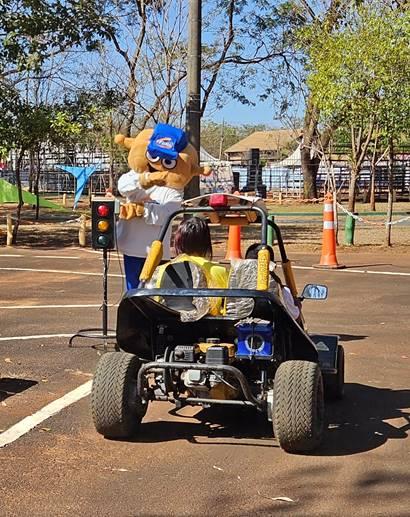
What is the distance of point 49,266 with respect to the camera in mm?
15141

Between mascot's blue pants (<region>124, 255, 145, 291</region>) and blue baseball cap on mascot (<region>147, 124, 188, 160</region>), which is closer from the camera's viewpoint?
mascot's blue pants (<region>124, 255, 145, 291</region>)

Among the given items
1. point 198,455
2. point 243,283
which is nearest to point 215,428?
point 198,455

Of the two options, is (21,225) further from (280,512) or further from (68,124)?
(280,512)

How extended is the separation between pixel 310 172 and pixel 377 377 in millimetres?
35297

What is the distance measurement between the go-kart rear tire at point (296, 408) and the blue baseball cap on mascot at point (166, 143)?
3552 millimetres

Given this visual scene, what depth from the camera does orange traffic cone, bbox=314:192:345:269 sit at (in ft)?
46.2

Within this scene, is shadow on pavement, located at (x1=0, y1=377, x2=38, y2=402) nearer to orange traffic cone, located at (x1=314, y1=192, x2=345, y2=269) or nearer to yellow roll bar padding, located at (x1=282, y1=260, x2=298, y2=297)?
yellow roll bar padding, located at (x1=282, y1=260, x2=298, y2=297)

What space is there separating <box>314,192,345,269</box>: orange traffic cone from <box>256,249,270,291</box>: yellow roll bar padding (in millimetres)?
9028

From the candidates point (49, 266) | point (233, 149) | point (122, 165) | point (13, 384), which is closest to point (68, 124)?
point (49, 266)

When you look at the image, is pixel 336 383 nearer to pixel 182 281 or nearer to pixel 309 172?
pixel 182 281

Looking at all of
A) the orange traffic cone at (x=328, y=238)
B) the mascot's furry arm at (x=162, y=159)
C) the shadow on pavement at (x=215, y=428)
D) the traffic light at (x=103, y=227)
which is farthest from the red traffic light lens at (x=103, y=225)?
the orange traffic cone at (x=328, y=238)

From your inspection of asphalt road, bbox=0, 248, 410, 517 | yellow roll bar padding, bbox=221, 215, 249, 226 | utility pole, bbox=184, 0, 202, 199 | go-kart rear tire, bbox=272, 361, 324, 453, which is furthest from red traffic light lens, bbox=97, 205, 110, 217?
utility pole, bbox=184, 0, 202, 199

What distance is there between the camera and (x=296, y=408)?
486 cm

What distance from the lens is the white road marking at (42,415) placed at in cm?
532
